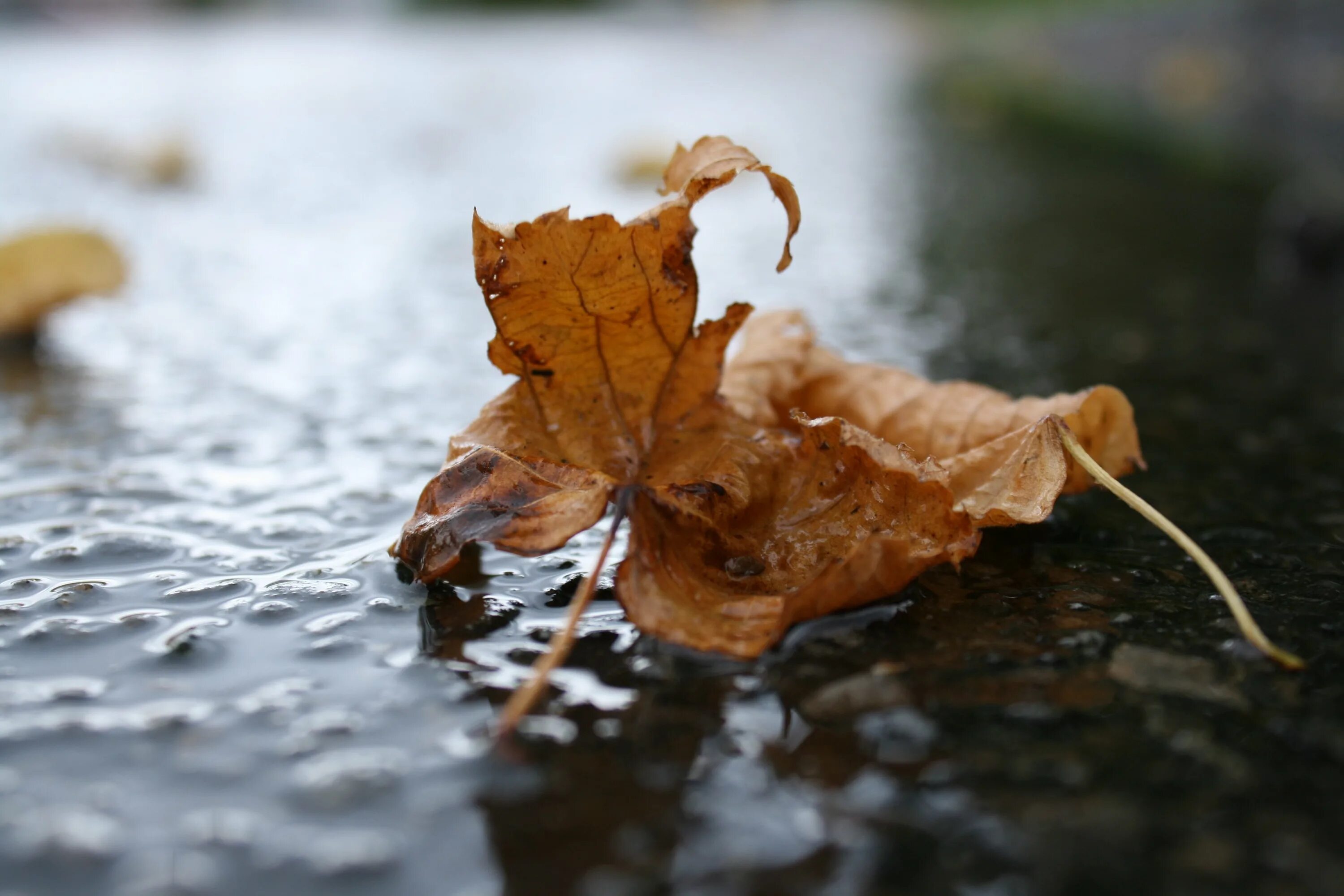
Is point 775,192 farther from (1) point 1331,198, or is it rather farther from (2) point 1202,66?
(2) point 1202,66

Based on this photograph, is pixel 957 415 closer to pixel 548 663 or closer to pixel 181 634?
pixel 548 663

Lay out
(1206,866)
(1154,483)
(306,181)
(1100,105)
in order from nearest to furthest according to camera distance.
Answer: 1. (1206,866)
2. (1154,483)
3. (306,181)
4. (1100,105)

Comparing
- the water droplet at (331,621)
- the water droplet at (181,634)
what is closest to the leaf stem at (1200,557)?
the water droplet at (331,621)

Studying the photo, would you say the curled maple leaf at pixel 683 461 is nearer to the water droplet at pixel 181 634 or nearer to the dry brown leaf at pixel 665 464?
the dry brown leaf at pixel 665 464

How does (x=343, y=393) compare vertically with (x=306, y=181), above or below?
below

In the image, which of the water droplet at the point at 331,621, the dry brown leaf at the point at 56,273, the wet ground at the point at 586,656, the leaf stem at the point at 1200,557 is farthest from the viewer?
the dry brown leaf at the point at 56,273

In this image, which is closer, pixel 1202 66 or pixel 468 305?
pixel 468 305

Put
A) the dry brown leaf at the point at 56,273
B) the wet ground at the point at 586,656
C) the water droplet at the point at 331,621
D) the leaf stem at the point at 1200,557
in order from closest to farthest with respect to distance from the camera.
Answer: the wet ground at the point at 586,656 < the leaf stem at the point at 1200,557 < the water droplet at the point at 331,621 < the dry brown leaf at the point at 56,273

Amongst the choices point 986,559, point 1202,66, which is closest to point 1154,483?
point 986,559
